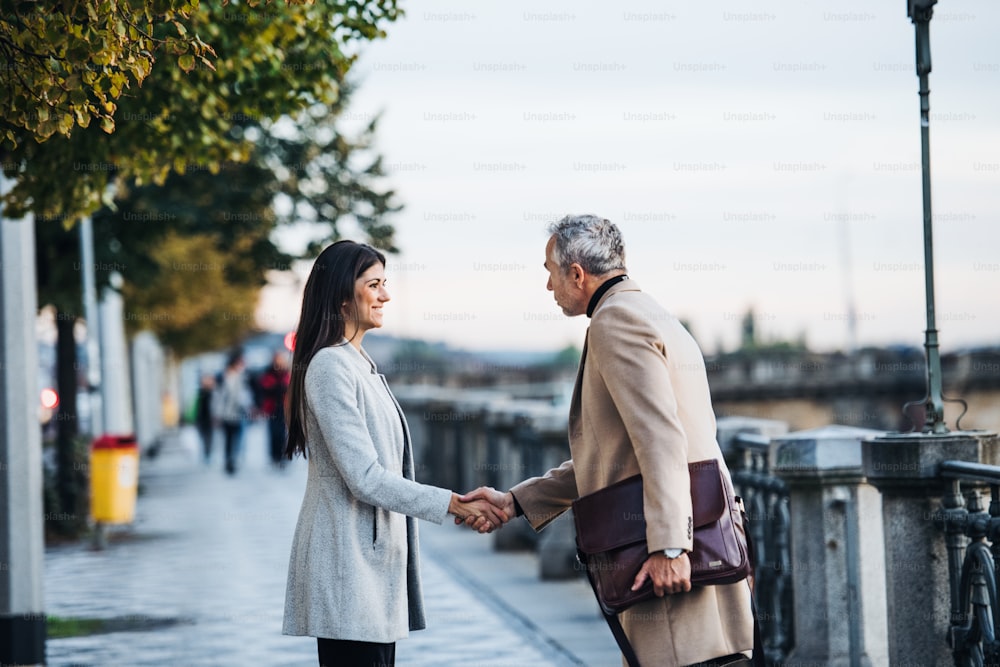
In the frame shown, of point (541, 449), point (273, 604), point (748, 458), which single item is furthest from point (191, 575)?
point (748, 458)

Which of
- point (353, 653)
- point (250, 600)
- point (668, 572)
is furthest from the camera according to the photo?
point (250, 600)

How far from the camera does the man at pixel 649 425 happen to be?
4.05 m

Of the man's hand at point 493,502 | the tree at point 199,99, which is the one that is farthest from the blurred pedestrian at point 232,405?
the man's hand at point 493,502

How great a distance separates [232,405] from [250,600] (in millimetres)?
14503

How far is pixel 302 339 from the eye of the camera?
4.54 m

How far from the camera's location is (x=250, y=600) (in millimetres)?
10977

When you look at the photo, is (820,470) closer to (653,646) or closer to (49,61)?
(653,646)

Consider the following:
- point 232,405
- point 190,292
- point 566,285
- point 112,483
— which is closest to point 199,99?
point 566,285

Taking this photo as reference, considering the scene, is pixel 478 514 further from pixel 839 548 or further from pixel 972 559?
pixel 839 548

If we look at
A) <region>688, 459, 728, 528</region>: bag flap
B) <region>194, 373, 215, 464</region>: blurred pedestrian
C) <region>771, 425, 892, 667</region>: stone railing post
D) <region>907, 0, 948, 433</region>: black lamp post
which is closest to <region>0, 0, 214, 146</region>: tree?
<region>688, 459, 728, 528</region>: bag flap

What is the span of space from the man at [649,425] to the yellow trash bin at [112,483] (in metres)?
11.3

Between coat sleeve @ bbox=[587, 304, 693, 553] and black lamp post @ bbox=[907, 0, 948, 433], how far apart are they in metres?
2.22

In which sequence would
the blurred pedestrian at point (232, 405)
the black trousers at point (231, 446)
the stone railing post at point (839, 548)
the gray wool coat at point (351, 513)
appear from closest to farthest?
the gray wool coat at point (351, 513)
the stone railing post at point (839, 548)
the blurred pedestrian at point (232, 405)
the black trousers at point (231, 446)

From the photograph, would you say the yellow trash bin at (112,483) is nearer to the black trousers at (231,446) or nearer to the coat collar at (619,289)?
the black trousers at (231,446)
